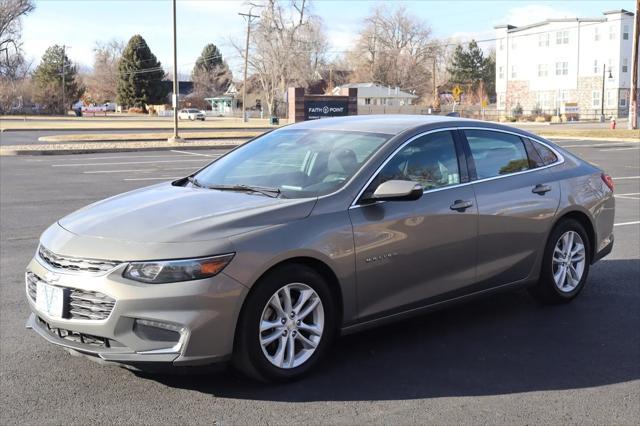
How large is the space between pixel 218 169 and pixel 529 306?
291cm

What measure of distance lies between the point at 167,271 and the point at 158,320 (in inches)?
10.5

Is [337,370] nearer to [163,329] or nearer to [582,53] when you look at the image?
[163,329]

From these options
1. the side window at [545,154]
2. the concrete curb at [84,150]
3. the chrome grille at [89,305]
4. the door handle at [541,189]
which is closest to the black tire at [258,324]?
the chrome grille at [89,305]

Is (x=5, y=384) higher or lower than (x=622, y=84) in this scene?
lower

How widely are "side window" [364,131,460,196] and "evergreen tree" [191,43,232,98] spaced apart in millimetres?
114118

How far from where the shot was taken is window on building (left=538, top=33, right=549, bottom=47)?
85.8 metres

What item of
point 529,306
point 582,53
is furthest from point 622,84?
point 529,306

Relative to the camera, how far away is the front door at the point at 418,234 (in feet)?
14.9

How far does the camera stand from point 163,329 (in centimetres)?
380

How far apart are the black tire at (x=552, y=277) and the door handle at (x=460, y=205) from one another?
1.10m

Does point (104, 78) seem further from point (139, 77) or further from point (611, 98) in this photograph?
point (611, 98)

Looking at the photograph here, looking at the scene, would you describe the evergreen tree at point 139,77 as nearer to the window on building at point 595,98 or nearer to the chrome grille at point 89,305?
the window on building at point 595,98

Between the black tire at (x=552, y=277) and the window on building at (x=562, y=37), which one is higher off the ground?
the window on building at (x=562, y=37)

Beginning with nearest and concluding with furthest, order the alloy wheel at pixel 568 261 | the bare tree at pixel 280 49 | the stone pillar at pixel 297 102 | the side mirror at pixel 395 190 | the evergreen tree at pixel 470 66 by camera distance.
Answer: the side mirror at pixel 395 190, the alloy wheel at pixel 568 261, the stone pillar at pixel 297 102, the bare tree at pixel 280 49, the evergreen tree at pixel 470 66
